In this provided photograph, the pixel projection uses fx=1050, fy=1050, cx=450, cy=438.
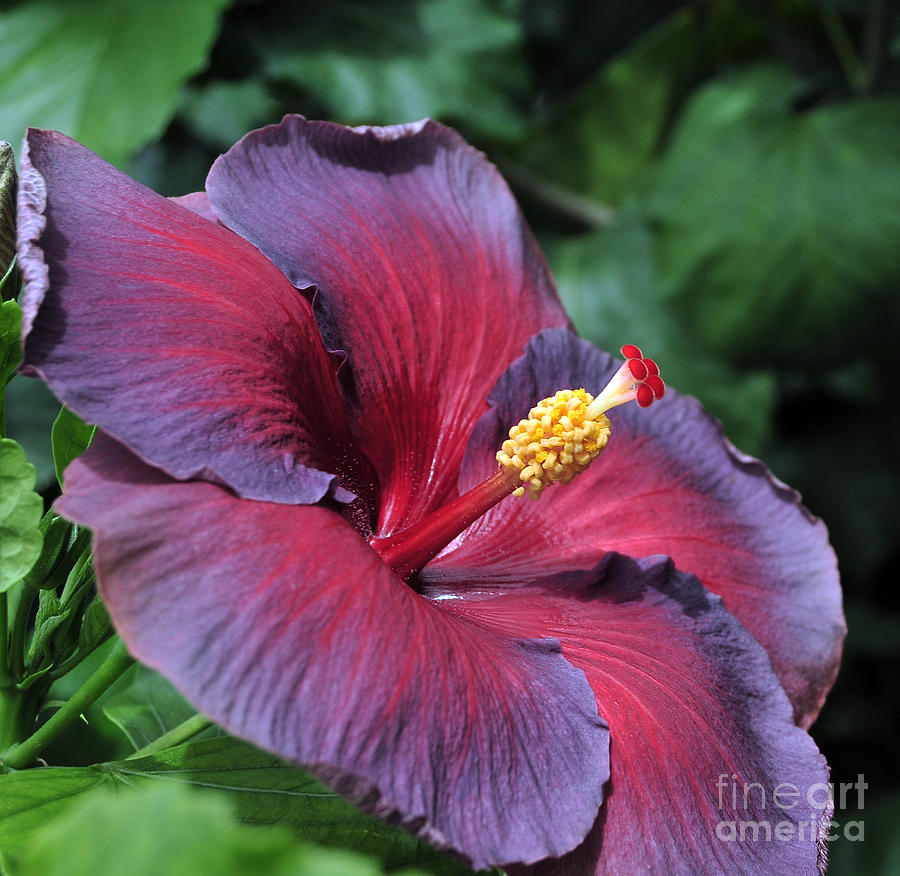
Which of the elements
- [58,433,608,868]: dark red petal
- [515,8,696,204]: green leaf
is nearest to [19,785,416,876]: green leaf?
[58,433,608,868]: dark red petal

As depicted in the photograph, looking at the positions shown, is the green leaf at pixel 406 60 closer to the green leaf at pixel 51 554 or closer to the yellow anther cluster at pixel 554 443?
the yellow anther cluster at pixel 554 443

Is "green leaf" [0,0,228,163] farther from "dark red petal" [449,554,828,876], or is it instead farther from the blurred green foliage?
"dark red petal" [449,554,828,876]

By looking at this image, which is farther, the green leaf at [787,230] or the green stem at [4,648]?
the green leaf at [787,230]

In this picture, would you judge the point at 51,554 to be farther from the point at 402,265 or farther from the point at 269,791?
the point at 402,265

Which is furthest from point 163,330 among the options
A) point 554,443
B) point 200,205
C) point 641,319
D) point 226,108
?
point 641,319

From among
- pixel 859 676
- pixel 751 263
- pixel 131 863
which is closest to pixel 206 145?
pixel 751 263

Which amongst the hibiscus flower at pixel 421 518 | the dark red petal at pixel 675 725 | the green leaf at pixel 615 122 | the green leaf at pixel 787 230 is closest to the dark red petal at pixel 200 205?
the hibiscus flower at pixel 421 518
